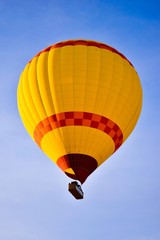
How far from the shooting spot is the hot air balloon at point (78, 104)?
2409 centimetres

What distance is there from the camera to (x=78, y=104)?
947 inches

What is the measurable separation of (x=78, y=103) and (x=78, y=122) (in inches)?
25.9

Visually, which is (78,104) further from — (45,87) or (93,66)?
(93,66)

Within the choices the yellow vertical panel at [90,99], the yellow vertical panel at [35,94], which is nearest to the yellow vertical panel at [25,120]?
the yellow vertical panel at [35,94]

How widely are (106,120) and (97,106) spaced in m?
0.61

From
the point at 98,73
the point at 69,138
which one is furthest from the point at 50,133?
the point at 98,73

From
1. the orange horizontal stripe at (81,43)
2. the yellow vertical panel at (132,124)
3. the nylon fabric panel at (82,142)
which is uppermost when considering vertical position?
the orange horizontal stripe at (81,43)

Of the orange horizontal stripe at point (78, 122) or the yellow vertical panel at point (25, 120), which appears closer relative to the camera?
the orange horizontal stripe at point (78, 122)

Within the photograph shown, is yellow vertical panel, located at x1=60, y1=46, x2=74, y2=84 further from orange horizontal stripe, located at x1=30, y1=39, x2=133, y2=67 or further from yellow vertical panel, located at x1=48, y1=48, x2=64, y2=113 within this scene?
orange horizontal stripe, located at x1=30, y1=39, x2=133, y2=67

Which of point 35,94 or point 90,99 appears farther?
point 35,94

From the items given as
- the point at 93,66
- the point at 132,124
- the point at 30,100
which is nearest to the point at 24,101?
the point at 30,100

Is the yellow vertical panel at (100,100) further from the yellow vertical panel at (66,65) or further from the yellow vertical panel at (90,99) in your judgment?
the yellow vertical panel at (66,65)

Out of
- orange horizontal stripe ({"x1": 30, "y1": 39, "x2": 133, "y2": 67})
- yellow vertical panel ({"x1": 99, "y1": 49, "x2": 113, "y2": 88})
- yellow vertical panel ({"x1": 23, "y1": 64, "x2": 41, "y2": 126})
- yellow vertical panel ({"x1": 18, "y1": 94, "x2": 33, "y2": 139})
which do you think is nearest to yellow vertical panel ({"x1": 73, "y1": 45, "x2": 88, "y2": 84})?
orange horizontal stripe ({"x1": 30, "y1": 39, "x2": 133, "y2": 67})

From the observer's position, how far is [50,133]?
2442 cm
